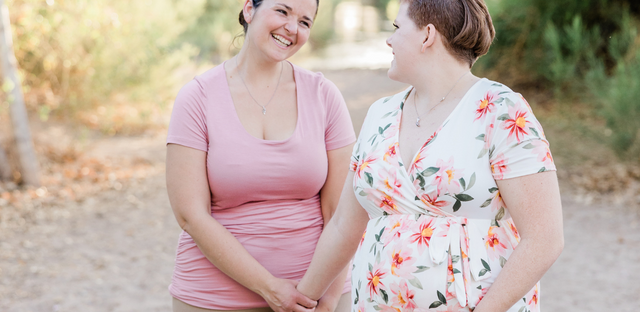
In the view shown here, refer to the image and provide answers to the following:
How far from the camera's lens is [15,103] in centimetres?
651

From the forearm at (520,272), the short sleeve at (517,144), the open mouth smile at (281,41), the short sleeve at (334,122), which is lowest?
the forearm at (520,272)

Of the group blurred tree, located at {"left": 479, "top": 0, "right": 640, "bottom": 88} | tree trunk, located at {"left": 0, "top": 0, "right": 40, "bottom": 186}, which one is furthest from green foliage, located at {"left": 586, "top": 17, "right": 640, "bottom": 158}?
tree trunk, located at {"left": 0, "top": 0, "right": 40, "bottom": 186}

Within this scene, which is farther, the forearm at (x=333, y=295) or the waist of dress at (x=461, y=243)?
the forearm at (x=333, y=295)

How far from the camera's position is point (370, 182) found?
1654mm

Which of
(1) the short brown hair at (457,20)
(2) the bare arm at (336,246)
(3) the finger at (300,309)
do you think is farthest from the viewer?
(3) the finger at (300,309)

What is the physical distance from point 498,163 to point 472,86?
25 centimetres

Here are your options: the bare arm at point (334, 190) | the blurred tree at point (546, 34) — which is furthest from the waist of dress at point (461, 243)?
the blurred tree at point (546, 34)

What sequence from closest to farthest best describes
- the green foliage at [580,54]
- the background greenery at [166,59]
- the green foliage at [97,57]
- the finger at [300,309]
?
1. the finger at [300,309]
2. the green foliage at [580,54]
3. the background greenery at [166,59]
4. the green foliage at [97,57]

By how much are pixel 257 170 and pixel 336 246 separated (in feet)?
1.20

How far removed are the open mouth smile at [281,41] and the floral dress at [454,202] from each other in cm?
58

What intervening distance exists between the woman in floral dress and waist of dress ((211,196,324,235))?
356mm

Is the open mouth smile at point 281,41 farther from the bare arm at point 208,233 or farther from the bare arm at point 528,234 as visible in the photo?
the bare arm at point 528,234

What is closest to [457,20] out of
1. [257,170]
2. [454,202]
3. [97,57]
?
[454,202]

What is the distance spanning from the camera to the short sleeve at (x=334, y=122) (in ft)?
6.85
